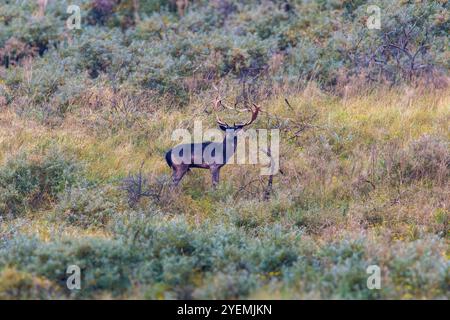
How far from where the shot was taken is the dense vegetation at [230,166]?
925 cm

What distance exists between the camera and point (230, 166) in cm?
1254

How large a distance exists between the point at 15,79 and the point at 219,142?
16.7ft

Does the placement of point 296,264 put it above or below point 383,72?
below

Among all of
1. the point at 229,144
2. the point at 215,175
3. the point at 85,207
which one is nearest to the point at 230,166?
the point at 215,175

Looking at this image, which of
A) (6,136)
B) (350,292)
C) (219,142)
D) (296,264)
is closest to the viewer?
A: (350,292)

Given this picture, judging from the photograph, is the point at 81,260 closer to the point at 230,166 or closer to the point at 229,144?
the point at 229,144

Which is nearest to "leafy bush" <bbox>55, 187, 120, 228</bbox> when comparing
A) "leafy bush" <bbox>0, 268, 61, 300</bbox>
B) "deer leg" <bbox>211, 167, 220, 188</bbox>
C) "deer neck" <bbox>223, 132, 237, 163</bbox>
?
"deer leg" <bbox>211, 167, 220, 188</bbox>

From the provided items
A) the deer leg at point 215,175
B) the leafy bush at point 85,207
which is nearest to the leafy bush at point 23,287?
the leafy bush at point 85,207

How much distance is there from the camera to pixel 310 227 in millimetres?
11141

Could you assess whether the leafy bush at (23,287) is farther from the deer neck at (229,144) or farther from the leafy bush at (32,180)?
the deer neck at (229,144)

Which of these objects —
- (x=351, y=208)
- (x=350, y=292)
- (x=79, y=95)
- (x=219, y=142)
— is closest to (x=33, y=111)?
(x=79, y=95)

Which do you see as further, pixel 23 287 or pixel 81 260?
pixel 81 260

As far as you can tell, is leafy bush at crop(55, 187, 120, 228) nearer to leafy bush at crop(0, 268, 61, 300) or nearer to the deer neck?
the deer neck

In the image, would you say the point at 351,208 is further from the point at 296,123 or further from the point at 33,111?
the point at 33,111
